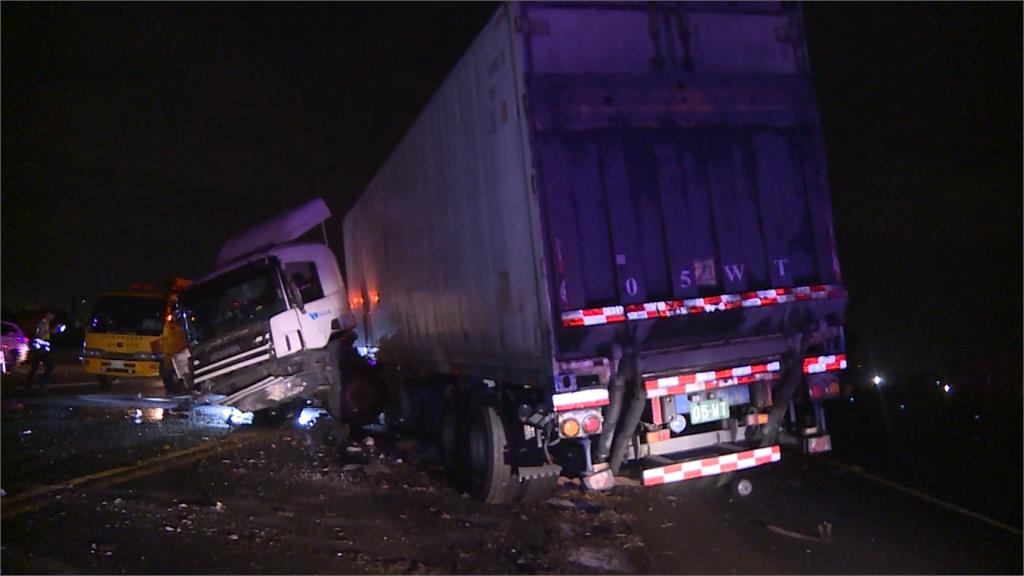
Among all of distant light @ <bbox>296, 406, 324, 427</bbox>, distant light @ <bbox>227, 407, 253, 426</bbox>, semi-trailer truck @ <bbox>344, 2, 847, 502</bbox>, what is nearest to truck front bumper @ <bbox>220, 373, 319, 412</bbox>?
distant light @ <bbox>296, 406, 324, 427</bbox>

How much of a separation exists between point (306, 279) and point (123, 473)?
428 cm

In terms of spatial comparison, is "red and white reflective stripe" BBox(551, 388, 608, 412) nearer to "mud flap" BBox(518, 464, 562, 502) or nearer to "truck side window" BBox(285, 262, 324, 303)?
"mud flap" BBox(518, 464, 562, 502)

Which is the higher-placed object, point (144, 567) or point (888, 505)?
point (144, 567)

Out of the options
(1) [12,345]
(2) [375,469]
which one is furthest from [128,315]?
(2) [375,469]

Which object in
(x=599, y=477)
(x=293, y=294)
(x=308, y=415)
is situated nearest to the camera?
(x=599, y=477)

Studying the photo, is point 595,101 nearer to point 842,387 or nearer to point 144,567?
point 842,387

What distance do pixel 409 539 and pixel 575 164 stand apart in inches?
126

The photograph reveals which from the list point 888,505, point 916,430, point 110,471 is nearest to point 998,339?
point 916,430

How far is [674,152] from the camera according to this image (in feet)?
20.4

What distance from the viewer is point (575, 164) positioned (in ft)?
19.5

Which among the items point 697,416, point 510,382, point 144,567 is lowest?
point 144,567

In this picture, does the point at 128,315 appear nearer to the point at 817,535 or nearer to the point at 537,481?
the point at 537,481

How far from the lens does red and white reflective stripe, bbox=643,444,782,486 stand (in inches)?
244

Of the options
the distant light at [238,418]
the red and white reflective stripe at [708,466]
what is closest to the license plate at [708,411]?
the red and white reflective stripe at [708,466]
